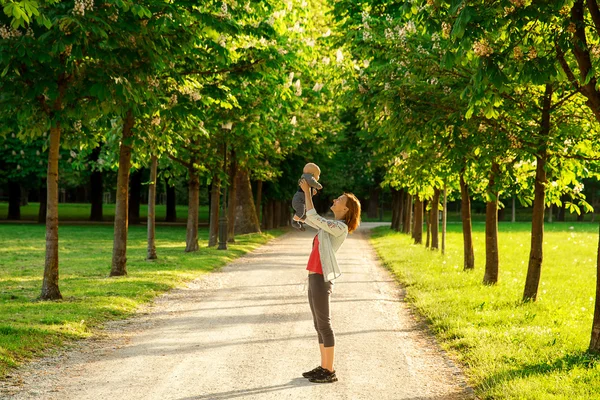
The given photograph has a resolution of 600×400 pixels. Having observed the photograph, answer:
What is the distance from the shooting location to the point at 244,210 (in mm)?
35281

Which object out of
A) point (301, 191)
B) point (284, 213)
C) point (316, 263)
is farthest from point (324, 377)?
point (284, 213)

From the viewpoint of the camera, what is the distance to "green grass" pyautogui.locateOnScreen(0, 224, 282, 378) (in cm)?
895

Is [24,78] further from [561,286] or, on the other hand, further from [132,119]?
[561,286]

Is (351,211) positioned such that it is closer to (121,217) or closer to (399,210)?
(121,217)

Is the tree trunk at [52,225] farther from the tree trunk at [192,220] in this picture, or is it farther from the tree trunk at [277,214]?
the tree trunk at [277,214]

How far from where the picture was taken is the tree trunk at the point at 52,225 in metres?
11.8

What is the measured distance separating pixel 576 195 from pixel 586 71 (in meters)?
5.43

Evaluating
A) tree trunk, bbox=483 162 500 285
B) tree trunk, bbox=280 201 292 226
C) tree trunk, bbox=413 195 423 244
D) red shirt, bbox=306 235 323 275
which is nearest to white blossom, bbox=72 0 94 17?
red shirt, bbox=306 235 323 275

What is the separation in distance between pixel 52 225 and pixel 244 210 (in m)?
23.5

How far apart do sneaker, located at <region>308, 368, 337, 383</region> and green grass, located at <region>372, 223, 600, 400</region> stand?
1.39 m

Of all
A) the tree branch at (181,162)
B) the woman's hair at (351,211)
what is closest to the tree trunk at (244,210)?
the tree branch at (181,162)

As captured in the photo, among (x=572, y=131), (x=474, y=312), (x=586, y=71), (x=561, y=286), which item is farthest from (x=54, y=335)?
(x=561, y=286)

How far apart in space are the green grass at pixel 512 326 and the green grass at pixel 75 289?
4.85 meters

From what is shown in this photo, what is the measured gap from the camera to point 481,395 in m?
6.64
